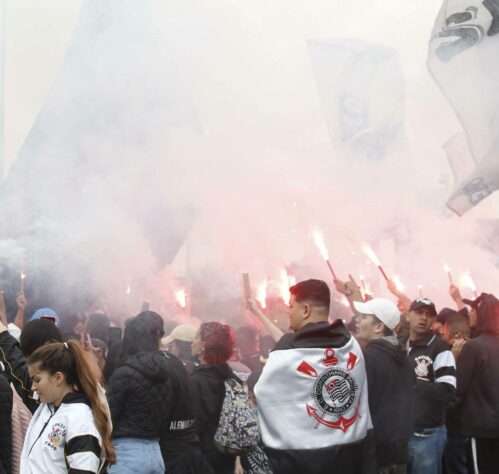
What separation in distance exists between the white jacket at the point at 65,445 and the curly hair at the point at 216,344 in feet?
4.49

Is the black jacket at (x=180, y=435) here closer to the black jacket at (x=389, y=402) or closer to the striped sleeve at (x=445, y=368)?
the black jacket at (x=389, y=402)

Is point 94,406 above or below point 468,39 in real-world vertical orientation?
below

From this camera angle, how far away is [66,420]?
209 centimetres

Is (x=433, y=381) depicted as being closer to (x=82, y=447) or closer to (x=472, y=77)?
(x=82, y=447)

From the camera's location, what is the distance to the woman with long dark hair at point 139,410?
2988 millimetres

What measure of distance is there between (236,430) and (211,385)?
28 centimetres

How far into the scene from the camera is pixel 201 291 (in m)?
8.30

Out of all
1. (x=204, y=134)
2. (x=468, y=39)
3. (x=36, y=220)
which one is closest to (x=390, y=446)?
(x=36, y=220)

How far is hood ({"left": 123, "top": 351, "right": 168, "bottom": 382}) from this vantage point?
3.08 metres

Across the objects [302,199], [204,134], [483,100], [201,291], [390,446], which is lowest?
[390,446]

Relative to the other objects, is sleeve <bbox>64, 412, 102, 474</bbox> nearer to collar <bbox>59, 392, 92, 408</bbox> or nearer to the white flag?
collar <bbox>59, 392, 92, 408</bbox>

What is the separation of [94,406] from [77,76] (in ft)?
19.5

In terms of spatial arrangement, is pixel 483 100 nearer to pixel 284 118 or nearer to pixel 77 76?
pixel 284 118

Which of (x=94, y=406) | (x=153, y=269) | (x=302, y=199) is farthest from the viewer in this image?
(x=302, y=199)
